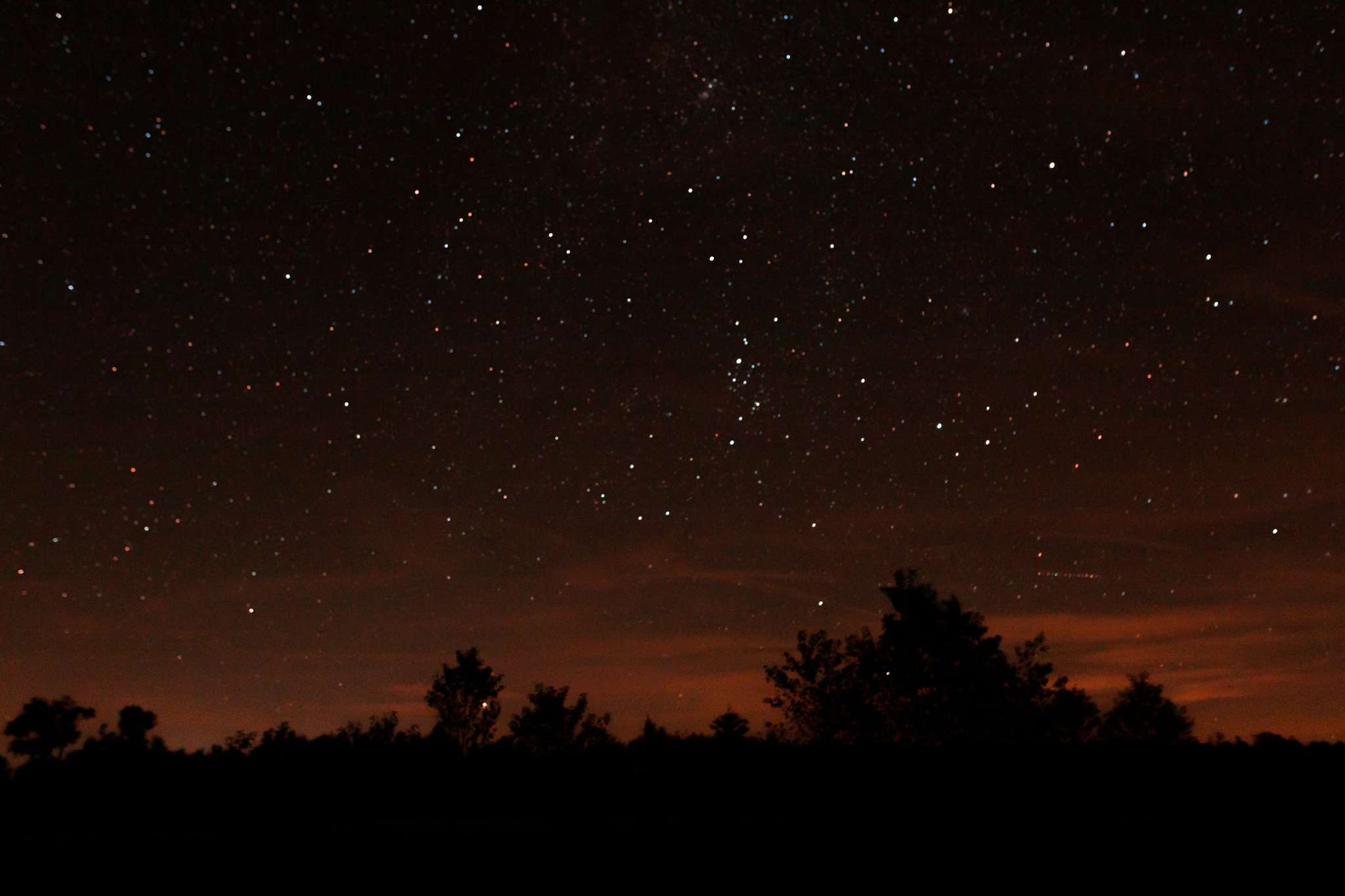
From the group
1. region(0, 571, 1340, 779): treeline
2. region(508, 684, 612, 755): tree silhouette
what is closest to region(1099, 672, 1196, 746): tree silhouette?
region(0, 571, 1340, 779): treeline

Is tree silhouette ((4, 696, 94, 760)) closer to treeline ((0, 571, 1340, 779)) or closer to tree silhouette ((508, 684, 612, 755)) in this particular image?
treeline ((0, 571, 1340, 779))

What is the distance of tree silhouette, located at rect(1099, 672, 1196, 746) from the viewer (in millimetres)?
43219

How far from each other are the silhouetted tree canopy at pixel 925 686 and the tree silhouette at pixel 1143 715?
1119cm

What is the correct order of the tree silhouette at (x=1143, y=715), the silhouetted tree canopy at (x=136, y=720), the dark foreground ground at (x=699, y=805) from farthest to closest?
the tree silhouette at (x=1143, y=715) < the silhouetted tree canopy at (x=136, y=720) < the dark foreground ground at (x=699, y=805)

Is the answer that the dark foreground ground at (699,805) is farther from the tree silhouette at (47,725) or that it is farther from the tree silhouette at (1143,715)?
the tree silhouette at (1143,715)

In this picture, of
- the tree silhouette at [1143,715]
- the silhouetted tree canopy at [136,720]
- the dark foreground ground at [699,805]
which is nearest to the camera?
the dark foreground ground at [699,805]

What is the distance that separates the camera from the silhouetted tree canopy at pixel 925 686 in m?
32.3

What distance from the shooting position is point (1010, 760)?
27.2ft

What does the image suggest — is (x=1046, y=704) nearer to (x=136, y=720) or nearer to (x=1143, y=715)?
(x=1143, y=715)

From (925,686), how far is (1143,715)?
61.0ft

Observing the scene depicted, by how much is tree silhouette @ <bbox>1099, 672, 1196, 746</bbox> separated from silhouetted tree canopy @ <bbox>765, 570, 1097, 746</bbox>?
11190 millimetres

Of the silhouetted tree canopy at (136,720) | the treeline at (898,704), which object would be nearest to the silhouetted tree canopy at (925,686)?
the treeline at (898,704)

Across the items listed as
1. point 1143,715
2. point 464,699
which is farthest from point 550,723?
point 1143,715

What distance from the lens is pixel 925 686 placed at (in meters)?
33.0
